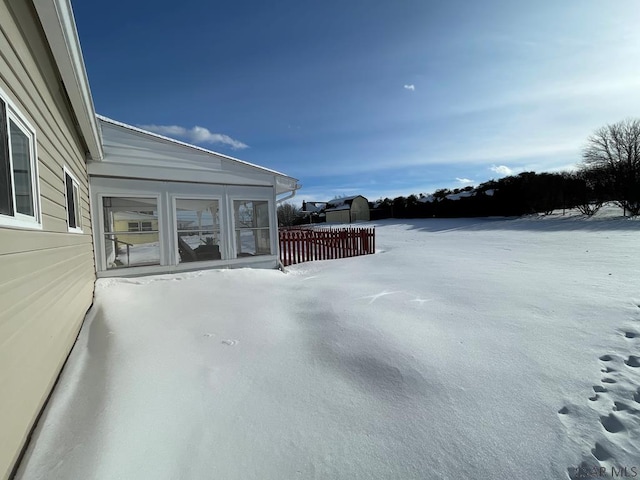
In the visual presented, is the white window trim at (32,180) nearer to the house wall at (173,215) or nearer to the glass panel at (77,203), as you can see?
the glass panel at (77,203)

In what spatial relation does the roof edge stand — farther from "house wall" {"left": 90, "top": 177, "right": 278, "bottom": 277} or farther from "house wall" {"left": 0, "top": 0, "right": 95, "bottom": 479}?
"house wall" {"left": 0, "top": 0, "right": 95, "bottom": 479}

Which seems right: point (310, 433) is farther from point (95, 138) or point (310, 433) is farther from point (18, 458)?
point (95, 138)

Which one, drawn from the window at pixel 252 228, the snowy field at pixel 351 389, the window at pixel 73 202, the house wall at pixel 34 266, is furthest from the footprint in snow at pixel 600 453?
the window at pixel 252 228

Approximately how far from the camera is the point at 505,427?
6.82 feet

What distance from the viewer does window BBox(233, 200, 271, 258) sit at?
25.6 ft

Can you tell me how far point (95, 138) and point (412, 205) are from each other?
34.6 metres

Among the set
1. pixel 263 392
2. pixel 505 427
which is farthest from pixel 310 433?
pixel 505 427

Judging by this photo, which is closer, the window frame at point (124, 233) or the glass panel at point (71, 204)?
the glass panel at point (71, 204)

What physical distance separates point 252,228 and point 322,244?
312 centimetres

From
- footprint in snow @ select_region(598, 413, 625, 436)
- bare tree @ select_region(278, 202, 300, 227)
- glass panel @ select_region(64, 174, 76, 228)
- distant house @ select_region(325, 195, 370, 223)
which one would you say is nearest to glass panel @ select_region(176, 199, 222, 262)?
glass panel @ select_region(64, 174, 76, 228)

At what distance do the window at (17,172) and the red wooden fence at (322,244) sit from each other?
716 cm

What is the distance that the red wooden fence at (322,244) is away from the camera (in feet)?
31.5

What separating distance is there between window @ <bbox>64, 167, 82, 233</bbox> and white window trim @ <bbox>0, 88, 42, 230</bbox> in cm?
156

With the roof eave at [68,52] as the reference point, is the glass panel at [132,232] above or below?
below
